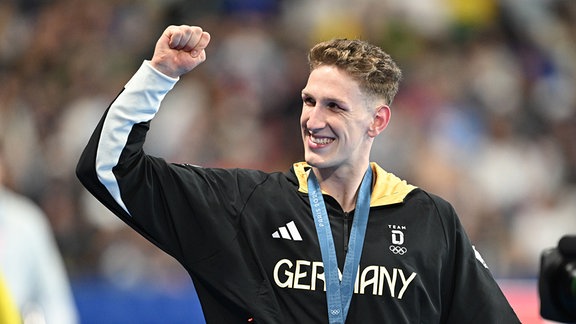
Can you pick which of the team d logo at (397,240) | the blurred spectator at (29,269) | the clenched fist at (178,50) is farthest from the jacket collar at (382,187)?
the blurred spectator at (29,269)

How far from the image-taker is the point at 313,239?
4.23 meters

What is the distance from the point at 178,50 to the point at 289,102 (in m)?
6.19

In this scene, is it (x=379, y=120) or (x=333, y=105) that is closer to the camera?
(x=333, y=105)

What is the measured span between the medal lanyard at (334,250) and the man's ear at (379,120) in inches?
10.3

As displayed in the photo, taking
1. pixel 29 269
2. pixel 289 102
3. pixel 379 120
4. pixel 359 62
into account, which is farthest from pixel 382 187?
pixel 289 102

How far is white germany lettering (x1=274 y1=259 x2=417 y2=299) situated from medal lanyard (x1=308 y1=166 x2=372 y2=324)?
0.12 feet

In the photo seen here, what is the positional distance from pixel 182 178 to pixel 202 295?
0.49 metres

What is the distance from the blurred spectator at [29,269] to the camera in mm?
6742

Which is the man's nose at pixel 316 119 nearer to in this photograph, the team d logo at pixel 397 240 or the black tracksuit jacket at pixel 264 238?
the black tracksuit jacket at pixel 264 238

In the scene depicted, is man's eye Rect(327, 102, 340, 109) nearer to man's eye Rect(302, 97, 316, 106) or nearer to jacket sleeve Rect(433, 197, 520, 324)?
man's eye Rect(302, 97, 316, 106)

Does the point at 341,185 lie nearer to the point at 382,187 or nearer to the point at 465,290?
the point at 382,187

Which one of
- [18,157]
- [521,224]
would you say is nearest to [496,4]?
[521,224]

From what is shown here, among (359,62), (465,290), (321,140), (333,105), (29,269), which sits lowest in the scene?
(29,269)

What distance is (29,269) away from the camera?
686cm
